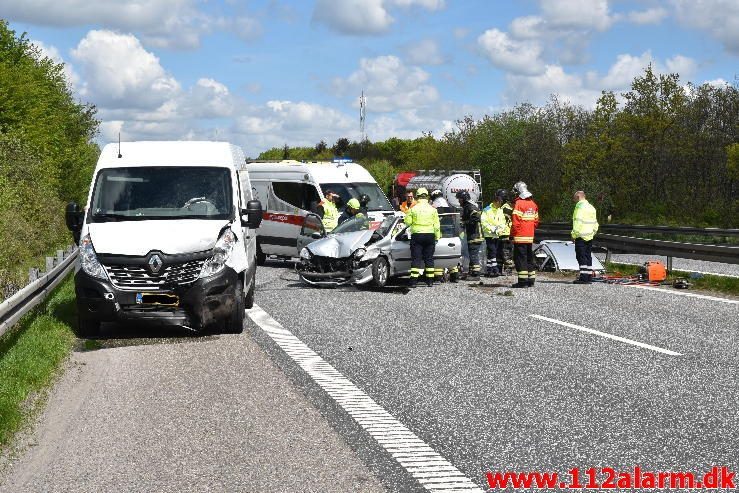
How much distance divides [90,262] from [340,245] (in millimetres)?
6808

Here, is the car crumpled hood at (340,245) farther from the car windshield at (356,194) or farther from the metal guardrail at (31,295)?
the car windshield at (356,194)

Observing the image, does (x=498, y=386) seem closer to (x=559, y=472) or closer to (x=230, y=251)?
(x=559, y=472)

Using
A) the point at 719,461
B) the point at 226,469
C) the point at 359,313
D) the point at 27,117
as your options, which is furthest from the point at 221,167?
the point at 27,117

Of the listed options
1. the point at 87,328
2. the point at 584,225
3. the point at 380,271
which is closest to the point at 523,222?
the point at 584,225

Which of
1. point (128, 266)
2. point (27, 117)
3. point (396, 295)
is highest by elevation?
point (27, 117)

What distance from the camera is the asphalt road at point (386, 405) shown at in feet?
17.1

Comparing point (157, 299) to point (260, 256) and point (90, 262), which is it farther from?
point (260, 256)

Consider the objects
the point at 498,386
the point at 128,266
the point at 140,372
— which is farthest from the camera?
the point at 128,266

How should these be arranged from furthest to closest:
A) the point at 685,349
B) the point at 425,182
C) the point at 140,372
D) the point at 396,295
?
the point at 425,182
the point at 396,295
the point at 685,349
the point at 140,372

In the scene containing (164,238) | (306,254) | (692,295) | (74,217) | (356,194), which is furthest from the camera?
(356,194)

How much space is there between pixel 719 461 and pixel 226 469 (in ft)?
8.97

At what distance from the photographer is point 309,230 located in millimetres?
20578

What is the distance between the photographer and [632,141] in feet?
177

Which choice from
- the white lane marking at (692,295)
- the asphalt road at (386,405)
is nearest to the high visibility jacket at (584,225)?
the white lane marking at (692,295)
